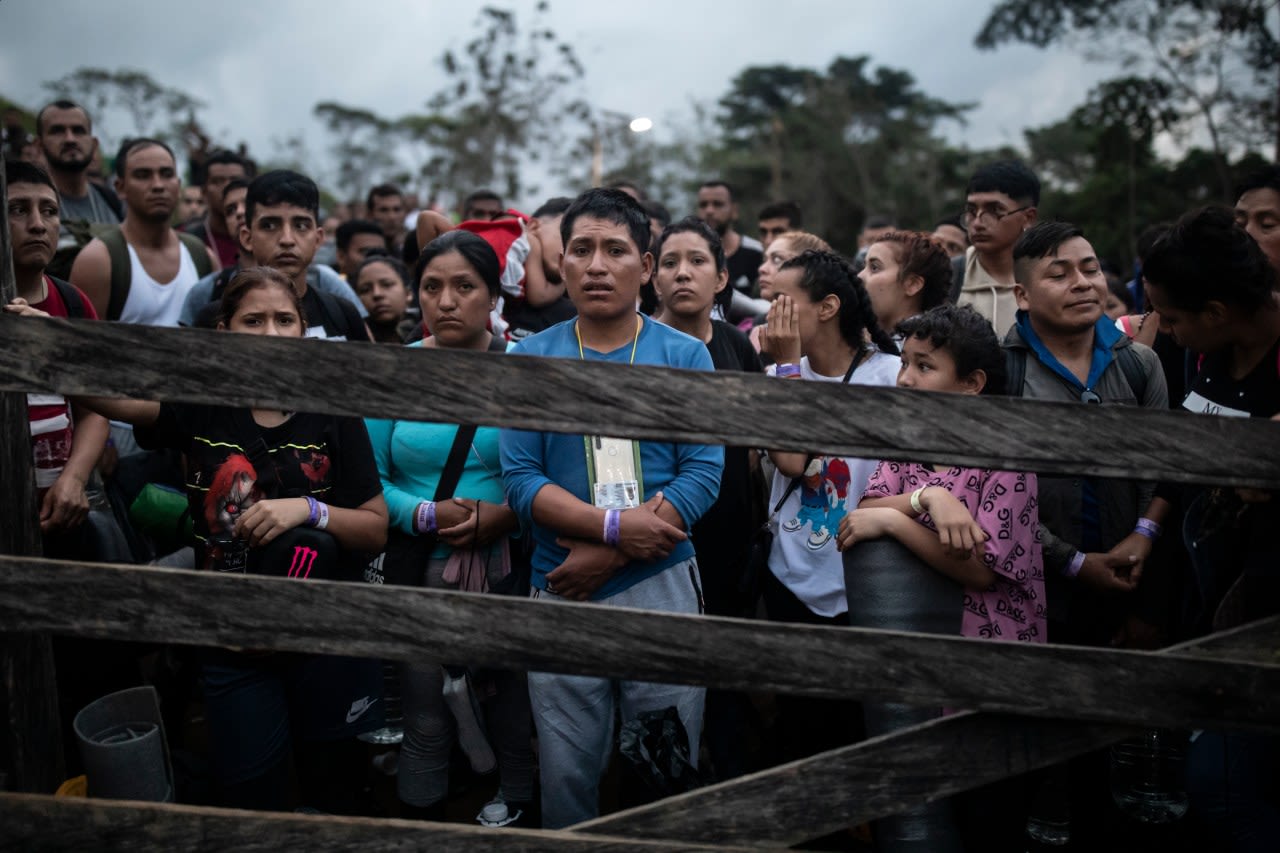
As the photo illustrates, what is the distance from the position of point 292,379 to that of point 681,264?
7.64ft

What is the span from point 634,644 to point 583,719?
2.98 feet

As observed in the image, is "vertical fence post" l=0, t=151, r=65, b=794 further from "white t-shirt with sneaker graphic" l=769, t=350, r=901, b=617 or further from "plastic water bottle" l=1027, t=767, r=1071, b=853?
"plastic water bottle" l=1027, t=767, r=1071, b=853

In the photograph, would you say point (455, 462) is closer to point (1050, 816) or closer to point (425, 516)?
point (425, 516)

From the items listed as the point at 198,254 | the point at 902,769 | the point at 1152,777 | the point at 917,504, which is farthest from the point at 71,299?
the point at 1152,777

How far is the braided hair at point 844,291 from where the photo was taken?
3771 mm

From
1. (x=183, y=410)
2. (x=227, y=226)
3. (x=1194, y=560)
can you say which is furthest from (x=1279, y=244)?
(x=227, y=226)

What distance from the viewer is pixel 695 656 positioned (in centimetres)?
218

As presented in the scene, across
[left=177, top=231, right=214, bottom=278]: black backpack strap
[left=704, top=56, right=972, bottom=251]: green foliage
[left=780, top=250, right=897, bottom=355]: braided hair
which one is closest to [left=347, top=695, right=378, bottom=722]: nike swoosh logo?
[left=780, top=250, right=897, bottom=355]: braided hair

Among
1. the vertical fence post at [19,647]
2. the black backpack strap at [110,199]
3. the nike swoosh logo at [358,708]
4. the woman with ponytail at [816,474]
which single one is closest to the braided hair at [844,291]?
the woman with ponytail at [816,474]

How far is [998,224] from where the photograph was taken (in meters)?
4.88

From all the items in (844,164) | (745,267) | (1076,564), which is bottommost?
(1076,564)

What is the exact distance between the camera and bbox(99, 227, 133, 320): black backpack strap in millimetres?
4816

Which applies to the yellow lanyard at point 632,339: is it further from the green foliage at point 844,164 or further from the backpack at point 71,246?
the green foliage at point 844,164

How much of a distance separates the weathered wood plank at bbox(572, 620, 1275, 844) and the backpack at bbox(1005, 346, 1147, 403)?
4.62 ft
